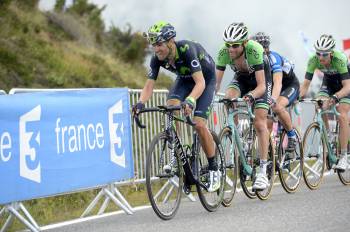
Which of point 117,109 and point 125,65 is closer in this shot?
point 117,109

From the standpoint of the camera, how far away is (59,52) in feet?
97.0

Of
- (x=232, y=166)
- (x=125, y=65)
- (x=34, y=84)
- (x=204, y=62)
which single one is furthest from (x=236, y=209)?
(x=125, y=65)

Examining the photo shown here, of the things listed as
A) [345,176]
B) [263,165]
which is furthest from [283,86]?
[263,165]

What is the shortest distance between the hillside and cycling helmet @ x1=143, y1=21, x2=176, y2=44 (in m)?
13.9

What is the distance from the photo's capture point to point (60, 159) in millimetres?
8961

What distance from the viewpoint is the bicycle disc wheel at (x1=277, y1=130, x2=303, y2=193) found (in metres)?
11.1

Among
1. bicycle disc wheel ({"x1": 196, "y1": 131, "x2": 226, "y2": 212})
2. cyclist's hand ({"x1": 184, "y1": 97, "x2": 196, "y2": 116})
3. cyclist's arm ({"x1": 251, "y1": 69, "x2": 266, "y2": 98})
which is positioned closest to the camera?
cyclist's hand ({"x1": 184, "y1": 97, "x2": 196, "y2": 116})

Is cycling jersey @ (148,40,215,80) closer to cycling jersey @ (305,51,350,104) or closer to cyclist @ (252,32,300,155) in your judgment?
cyclist @ (252,32,300,155)

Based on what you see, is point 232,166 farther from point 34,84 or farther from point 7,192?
point 34,84

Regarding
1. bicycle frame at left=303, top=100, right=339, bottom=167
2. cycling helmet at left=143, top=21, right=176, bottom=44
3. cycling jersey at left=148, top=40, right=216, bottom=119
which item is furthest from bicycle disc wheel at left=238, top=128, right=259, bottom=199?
cycling helmet at left=143, top=21, right=176, bottom=44

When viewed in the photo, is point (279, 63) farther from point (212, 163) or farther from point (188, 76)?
point (212, 163)

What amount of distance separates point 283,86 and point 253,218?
13.7 feet

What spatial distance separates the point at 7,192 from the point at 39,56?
61.9ft

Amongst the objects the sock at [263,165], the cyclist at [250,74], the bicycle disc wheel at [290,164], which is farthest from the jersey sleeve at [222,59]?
the bicycle disc wheel at [290,164]
